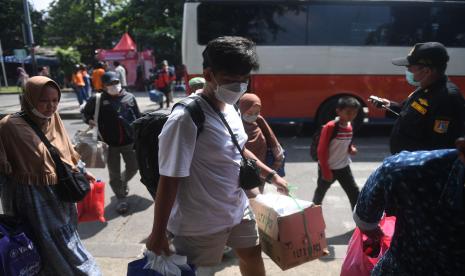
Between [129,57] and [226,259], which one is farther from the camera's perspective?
[129,57]

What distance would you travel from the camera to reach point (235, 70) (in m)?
1.93

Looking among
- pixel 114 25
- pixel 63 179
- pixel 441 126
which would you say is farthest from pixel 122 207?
pixel 114 25

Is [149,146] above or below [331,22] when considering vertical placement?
below

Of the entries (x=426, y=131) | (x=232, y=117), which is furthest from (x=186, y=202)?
(x=426, y=131)

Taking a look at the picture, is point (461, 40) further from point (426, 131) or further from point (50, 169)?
point (50, 169)

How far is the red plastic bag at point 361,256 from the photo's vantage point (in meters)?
2.06

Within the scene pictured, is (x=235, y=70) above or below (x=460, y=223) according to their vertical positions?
above

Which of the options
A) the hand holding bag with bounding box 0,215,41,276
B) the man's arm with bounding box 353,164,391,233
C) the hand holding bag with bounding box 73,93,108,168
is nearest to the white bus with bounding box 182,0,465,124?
the hand holding bag with bounding box 73,93,108,168

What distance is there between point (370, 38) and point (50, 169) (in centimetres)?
790

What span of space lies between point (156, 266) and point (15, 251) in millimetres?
870

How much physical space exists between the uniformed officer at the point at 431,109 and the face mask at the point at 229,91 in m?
1.51

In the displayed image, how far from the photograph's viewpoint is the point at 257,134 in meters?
3.46

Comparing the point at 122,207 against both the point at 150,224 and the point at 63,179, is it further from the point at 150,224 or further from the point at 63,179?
the point at 63,179

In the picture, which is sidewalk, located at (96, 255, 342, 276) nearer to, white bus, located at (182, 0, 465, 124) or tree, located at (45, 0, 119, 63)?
white bus, located at (182, 0, 465, 124)
